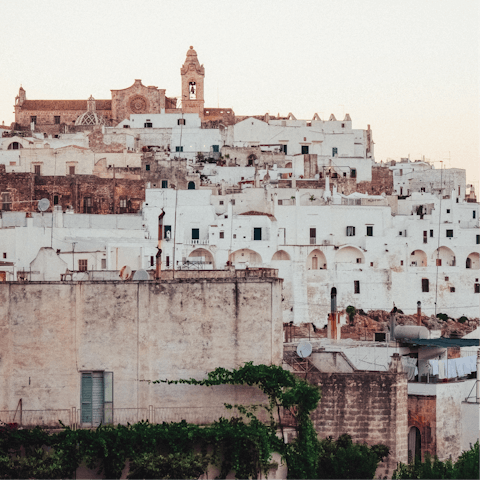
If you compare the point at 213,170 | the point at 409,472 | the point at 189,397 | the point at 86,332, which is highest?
the point at 213,170

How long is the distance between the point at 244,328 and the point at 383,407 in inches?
196

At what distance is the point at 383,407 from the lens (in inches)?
784

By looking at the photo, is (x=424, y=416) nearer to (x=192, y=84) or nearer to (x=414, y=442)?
(x=414, y=442)

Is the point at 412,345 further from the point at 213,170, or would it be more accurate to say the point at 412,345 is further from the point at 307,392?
the point at 213,170

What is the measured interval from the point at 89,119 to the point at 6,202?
653 inches

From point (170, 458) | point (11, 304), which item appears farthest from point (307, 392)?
point (11, 304)

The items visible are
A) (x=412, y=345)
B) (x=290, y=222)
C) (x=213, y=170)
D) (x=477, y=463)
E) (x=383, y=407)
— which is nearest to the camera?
(x=477, y=463)

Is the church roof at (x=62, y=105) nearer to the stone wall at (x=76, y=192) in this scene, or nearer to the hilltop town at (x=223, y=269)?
the hilltop town at (x=223, y=269)

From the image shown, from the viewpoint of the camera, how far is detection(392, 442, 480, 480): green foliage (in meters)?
17.9

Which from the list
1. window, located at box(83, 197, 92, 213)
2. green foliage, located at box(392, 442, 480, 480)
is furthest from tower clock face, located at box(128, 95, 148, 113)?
green foliage, located at box(392, 442, 480, 480)

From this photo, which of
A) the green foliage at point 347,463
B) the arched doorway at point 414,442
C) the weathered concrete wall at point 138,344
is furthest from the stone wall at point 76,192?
the weathered concrete wall at point 138,344

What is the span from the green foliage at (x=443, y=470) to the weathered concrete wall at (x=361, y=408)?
1.25 m

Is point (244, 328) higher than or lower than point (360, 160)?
lower

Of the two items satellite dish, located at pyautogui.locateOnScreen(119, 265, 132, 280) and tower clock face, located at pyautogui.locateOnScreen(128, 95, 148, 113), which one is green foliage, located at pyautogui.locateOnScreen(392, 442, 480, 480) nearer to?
satellite dish, located at pyautogui.locateOnScreen(119, 265, 132, 280)
